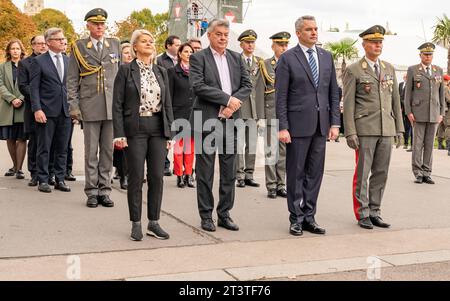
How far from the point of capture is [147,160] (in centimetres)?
645

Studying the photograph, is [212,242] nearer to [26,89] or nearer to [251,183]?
[251,183]

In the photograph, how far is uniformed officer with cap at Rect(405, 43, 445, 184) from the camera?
35.3 feet

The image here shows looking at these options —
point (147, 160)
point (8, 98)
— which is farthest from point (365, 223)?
point (8, 98)

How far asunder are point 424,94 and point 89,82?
5.61 meters

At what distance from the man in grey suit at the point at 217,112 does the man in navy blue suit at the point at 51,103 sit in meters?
2.77

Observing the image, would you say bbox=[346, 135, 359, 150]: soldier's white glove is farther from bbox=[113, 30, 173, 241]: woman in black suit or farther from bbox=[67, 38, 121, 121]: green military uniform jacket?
bbox=[67, 38, 121, 121]: green military uniform jacket

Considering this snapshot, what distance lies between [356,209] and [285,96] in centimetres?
155

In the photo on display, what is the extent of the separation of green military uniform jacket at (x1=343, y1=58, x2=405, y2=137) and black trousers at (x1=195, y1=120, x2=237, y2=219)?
1336 millimetres

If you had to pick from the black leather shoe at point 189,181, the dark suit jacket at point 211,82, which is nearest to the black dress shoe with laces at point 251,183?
the black leather shoe at point 189,181

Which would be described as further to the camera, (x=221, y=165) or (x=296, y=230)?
(x=221, y=165)

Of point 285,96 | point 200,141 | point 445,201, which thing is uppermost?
point 285,96
